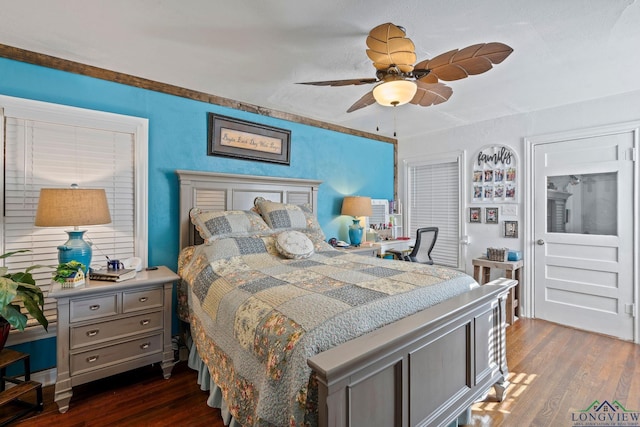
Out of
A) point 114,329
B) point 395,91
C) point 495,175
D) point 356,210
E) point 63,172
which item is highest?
point 395,91

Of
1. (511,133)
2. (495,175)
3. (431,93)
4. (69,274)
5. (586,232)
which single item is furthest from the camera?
(495,175)

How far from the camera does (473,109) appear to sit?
3543mm

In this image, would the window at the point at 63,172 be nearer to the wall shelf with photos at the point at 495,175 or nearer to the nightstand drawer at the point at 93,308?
the nightstand drawer at the point at 93,308

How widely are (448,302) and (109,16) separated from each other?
A: 2.57m

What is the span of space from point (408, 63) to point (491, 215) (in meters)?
2.87

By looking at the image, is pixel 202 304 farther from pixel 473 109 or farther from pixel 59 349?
pixel 473 109

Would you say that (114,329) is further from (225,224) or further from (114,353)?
(225,224)

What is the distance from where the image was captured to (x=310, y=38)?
2.03 metres

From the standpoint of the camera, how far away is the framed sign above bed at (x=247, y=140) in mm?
3076

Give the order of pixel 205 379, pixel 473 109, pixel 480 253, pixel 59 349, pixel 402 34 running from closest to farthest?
pixel 402 34 → pixel 59 349 → pixel 205 379 → pixel 473 109 → pixel 480 253

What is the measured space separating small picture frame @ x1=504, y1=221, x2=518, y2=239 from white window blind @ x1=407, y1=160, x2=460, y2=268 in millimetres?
619

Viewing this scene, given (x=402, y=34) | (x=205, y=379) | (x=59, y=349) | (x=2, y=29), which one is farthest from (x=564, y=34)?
(x=59, y=349)

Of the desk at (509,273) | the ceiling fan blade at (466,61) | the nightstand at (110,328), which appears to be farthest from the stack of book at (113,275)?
the desk at (509,273)

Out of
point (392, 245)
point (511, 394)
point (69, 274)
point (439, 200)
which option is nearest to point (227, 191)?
point (69, 274)
